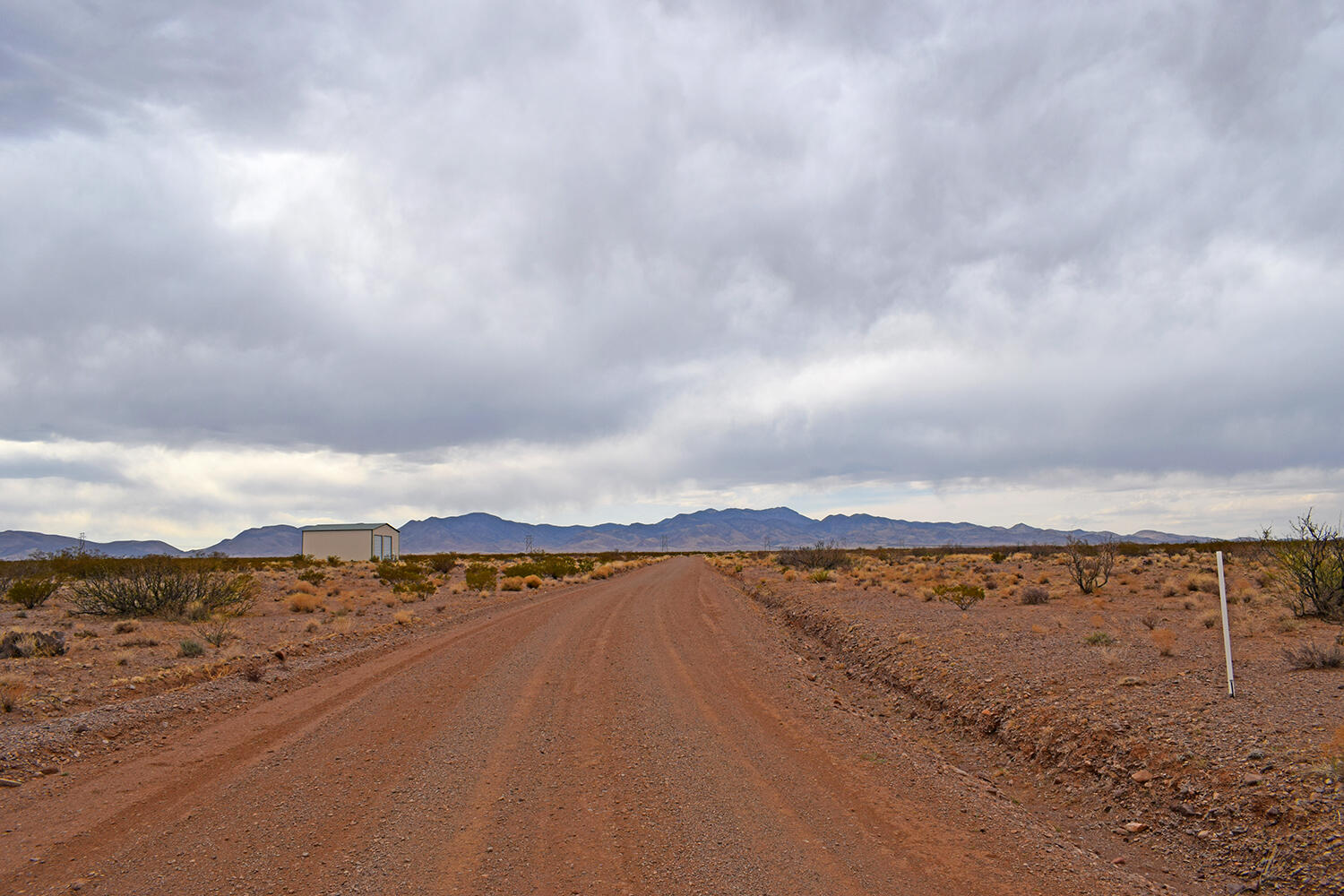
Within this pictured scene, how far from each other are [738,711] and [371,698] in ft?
18.3

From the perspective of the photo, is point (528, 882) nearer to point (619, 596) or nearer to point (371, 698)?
point (371, 698)

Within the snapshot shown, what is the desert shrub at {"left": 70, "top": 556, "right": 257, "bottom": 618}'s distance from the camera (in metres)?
24.0

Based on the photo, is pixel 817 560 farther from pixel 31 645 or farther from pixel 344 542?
pixel 344 542

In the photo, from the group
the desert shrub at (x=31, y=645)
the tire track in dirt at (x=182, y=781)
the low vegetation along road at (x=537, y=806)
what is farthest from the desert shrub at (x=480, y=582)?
the low vegetation along road at (x=537, y=806)

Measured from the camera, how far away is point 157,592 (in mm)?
24453

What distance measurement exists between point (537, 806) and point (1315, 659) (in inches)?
440

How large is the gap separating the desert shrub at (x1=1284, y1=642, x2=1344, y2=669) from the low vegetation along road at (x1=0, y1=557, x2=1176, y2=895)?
6.16m

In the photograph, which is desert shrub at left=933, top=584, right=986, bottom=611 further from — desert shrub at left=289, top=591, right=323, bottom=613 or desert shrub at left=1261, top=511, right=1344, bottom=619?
desert shrub at left=289, top=591, right=323, bottom=613

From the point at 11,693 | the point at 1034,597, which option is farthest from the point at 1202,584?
the point at 11,693

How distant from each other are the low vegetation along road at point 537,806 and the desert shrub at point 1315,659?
616cm

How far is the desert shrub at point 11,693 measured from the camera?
34.5 ft

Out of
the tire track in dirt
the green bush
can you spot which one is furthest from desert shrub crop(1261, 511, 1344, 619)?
the tire track in dirt

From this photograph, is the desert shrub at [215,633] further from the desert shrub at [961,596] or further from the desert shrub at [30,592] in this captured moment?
the desert shrub at [961,596]

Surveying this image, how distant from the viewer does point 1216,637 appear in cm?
1440
